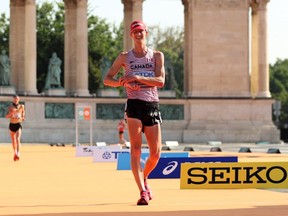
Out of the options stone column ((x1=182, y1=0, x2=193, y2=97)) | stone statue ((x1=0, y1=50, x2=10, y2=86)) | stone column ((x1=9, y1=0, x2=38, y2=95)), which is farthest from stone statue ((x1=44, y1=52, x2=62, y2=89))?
stone column ((x1=182, y1=0, x2=193, y2=97))

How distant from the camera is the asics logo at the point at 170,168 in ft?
104

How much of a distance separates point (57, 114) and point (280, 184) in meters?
59.8

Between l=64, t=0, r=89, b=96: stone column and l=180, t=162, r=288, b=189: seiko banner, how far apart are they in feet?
197

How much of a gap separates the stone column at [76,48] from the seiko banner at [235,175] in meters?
60.2

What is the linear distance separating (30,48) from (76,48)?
4.38m

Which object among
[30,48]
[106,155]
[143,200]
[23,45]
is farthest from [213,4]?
[143,200]

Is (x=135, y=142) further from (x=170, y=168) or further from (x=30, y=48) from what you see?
(x=30, y=48)

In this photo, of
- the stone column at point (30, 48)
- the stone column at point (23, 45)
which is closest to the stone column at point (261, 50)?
the stone column at point (30, 48)

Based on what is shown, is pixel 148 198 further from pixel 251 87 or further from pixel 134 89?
pixel 251 87

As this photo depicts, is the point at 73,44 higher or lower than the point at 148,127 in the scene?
higher

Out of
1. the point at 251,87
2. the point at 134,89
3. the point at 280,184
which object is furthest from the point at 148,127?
the point at 251,87

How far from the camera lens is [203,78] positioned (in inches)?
3487

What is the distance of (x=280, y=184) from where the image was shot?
26.3 m

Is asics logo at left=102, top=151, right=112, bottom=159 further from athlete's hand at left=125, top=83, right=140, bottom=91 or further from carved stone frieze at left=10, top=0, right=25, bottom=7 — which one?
carved stone frieze at left=10, top=0, right=25, bottom=7
